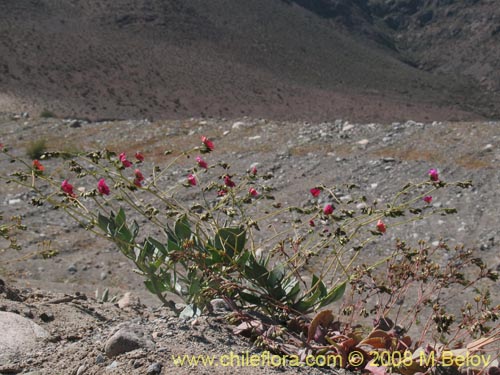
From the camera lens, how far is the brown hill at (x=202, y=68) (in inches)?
1289

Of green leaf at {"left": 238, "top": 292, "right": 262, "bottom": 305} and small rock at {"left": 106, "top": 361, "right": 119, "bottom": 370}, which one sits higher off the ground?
green leaf at {"left": 238, "top": 292, "right": 262, "bottom": 305}

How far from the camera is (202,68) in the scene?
4072 cm

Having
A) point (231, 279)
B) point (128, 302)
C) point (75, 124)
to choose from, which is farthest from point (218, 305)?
point (75, 124)

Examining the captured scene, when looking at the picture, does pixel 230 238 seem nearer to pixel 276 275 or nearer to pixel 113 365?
pixel 276 275

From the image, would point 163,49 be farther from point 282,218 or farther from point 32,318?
point 32,318

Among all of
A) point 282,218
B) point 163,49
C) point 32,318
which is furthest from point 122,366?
point 163,49

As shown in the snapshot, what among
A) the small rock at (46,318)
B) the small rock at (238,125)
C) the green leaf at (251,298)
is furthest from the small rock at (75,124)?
the green leaf at (251,298)

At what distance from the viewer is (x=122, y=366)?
2240 mm

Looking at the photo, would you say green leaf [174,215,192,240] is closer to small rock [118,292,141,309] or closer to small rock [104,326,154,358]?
small rock [104,326,154,358]

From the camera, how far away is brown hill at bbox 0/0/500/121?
32.8 m

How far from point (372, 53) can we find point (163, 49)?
24157 mm

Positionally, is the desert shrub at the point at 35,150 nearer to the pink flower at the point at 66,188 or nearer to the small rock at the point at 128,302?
the small rock at the point at 128,302

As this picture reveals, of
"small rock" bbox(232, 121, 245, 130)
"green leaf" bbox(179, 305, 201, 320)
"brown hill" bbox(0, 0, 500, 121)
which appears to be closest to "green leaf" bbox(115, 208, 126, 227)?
"green leaf" bbox(179, 305, 201, 320)

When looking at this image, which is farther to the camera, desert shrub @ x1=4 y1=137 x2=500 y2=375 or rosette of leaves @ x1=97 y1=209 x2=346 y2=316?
rosette of leaves @ x1=97 y1=209 x2=346 y2=316
